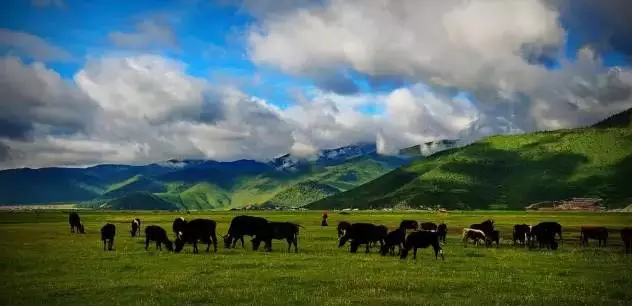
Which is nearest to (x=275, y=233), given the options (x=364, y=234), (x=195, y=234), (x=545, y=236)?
(x=195, y=234)

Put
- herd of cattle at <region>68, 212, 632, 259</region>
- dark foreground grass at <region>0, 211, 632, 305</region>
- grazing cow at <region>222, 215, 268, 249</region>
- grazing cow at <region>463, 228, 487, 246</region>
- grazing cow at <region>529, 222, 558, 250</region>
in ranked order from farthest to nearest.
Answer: grazing cow at <region>463, 228, 487, 246</region>
grazing cow at <region>529, 222, 558, 250</region>
grazing cow at <region>222, 215, 268, 249</region>
herd of cattle at <region>68, 212, 632, 259</region>
dark foreground grass at <region>0, 211, 632, 305</region>

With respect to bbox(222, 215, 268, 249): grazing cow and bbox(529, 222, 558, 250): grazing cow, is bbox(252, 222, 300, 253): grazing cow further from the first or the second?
bbox(529, 222, 558, 250): grazing cow

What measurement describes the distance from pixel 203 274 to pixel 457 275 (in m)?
14.1

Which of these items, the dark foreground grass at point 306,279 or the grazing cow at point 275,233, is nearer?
the dark foreground grass at point 306,279

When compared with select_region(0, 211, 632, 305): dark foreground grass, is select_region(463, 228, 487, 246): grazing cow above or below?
above

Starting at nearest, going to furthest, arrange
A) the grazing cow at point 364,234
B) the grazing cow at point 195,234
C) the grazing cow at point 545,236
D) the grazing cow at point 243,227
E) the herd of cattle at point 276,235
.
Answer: the herd of cattle at point 276,235 → the grazing cow at point 195,234 → the grazing cow at point 364,234 → the grazing cow at point 243,227 → the grazing cow at point 545,236

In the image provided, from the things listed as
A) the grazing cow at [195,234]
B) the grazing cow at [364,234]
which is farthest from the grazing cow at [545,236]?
the grazing cow at [195,234]

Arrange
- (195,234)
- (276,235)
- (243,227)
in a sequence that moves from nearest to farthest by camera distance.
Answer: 1. (195,234)
2. (276,235)
3. (243,227)

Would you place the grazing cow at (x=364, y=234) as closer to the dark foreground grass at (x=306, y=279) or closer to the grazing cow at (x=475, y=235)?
the dark foreground grass at (x=306, y=279)

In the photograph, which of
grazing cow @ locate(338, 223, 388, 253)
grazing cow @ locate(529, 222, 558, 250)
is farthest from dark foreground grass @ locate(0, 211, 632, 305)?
grazing cow @ locate(529, 222, 558, 250)

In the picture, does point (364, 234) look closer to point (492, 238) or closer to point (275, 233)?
point (275, 233)

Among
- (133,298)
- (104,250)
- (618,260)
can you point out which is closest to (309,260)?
(133,298)

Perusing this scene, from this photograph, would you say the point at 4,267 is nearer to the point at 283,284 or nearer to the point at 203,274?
the point at 203,274

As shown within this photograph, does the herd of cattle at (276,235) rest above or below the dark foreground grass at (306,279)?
above
